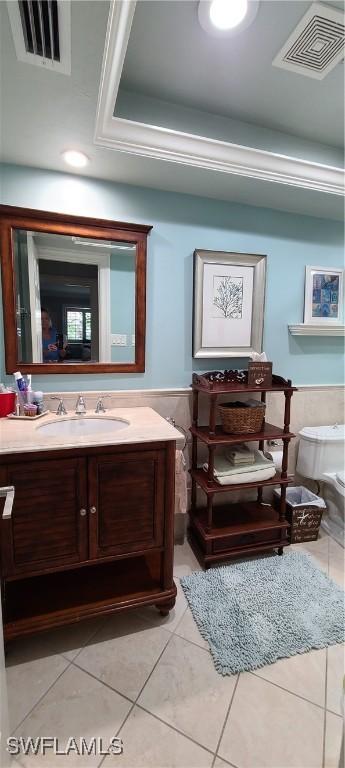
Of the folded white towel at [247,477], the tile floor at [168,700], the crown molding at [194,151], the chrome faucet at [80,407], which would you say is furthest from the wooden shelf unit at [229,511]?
the crown molding at [194,151]

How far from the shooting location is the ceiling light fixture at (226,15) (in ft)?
3.52

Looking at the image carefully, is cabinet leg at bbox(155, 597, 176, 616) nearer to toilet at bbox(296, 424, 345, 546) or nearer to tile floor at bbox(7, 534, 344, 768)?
tile floor at bbox(7, 534, 344, 768)

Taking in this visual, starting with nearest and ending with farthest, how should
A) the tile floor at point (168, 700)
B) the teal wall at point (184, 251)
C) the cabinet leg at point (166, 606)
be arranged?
the tile floor at point (168, 700), the cabinet leg at point (166, 606), the teal wall at point (184, 251)

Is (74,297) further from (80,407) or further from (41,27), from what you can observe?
(41,27)

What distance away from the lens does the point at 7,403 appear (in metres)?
1.50

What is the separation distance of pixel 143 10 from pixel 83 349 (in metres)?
1.33

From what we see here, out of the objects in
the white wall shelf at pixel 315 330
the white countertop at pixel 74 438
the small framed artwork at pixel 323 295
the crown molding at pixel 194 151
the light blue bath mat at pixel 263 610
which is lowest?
the light blue bath mat at pixel 263 610

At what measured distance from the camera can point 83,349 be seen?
1.71 metres

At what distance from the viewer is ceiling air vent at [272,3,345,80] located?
3.65 ft

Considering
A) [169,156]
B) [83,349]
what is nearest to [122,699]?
[83,349]

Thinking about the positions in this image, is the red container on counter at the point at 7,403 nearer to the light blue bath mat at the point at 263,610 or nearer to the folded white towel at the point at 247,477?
the folded white towel at the point at 247,477

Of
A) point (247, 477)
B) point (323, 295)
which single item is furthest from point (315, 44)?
point (247, 477)

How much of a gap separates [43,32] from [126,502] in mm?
1549

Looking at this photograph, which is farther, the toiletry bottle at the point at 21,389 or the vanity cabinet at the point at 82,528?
the toiletry bottle at the point at 21,389
